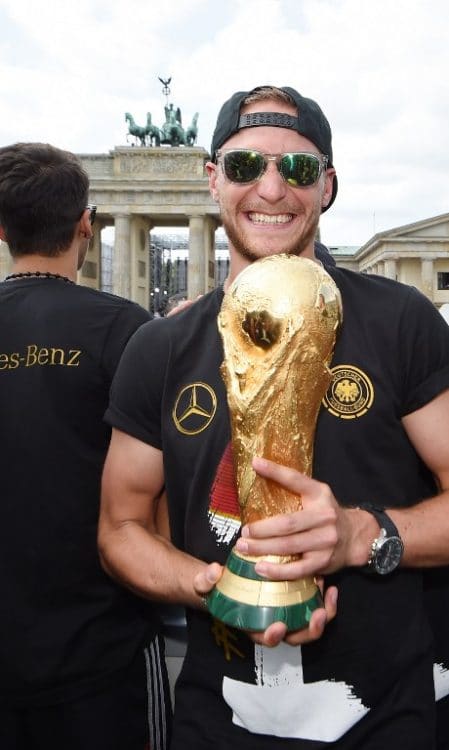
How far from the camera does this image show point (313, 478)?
1.49 meters

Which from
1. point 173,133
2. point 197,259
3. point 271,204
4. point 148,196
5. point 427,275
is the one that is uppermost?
point 173,133

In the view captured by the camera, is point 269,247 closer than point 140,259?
Yes

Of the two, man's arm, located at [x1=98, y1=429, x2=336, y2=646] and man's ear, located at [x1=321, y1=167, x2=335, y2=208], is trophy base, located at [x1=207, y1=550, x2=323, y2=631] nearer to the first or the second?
man's arm, located at [x1=98, y1=429, x2=336, y2=646]

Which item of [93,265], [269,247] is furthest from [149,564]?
[93,265]

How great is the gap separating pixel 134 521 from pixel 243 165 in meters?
0.92

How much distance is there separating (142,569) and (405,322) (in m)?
0.85

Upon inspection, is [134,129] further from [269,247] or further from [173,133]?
[269,247]

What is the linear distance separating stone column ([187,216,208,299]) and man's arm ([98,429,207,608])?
127ft

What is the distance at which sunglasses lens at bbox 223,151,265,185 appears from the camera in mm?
1577

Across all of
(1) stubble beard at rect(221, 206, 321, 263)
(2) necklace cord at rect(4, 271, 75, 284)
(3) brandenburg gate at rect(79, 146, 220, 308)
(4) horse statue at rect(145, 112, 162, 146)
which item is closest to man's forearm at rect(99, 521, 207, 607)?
(1) stubble beard at rect(221, 206, 321, 263)

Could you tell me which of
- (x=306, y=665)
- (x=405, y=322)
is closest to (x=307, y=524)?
(x=306, y=665)

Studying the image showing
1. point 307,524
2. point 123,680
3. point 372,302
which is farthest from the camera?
point 123,680

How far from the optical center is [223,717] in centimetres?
159

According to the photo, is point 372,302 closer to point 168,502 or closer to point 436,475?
point 436,475
